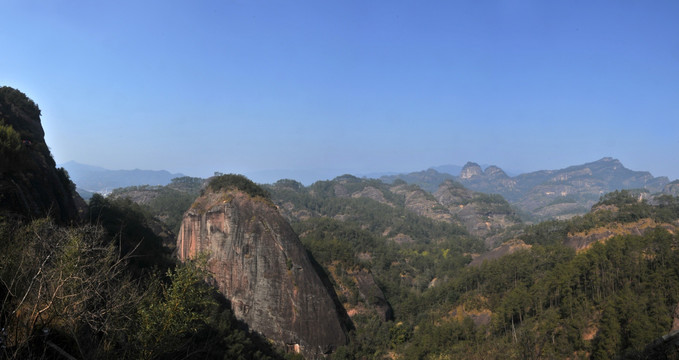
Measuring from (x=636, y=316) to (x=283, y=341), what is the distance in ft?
83.0

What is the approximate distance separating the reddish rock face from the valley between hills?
123 millimetres

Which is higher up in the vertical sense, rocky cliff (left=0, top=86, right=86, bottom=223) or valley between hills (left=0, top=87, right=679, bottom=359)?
rocky cliff (left=0, top=86, right=86, bottom=223)

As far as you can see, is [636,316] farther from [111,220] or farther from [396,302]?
[111,220]

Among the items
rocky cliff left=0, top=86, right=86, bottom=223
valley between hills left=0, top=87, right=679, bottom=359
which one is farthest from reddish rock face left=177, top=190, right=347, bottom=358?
rocky cliff left=0, top=86, right=86, bottom=223

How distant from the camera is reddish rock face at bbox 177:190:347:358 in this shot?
29.8 meters

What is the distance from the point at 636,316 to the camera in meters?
20.9

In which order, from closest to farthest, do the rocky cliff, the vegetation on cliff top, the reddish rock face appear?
the rocky cliff
the reddish rock face
the vegetation on cliff top

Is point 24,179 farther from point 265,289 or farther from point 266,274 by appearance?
point 265,289

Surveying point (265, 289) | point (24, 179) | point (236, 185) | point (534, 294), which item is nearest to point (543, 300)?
point (534, 294)

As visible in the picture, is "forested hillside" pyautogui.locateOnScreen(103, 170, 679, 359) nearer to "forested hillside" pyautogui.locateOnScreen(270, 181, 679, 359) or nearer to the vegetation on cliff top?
"forested hillside" pyautogui.locateOnScreen(270, 181, 679, 359)

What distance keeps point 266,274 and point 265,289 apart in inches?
51.5

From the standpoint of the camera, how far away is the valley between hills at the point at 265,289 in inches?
295

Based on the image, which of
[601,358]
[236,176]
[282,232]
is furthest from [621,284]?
[236,176]

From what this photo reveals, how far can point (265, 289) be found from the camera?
3056 cm
